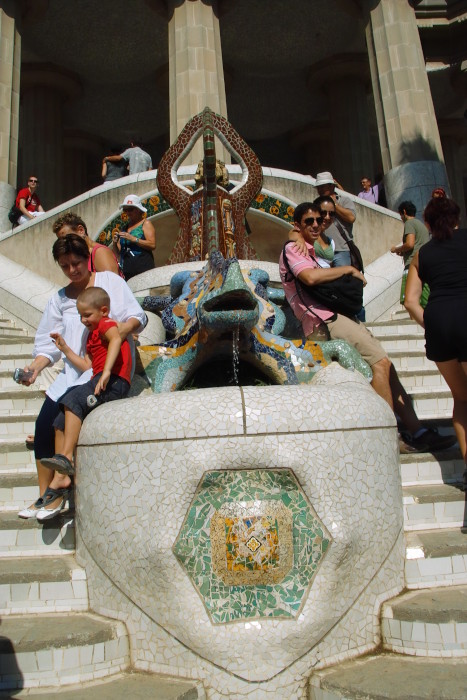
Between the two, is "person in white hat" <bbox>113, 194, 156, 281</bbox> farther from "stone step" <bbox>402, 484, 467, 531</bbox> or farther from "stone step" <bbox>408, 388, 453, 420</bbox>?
"stone step" <bbox>402, 484, 467, 531</bbox>

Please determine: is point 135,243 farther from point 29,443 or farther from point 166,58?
point 166,58

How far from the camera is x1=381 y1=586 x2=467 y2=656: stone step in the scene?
255cm

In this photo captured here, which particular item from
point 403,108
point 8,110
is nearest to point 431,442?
point 403,108

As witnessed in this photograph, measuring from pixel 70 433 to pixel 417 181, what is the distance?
477 inches

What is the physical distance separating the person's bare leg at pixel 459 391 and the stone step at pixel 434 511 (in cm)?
24

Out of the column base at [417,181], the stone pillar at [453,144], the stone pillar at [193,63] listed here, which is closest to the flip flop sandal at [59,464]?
→ the stone pillar at [193,63]

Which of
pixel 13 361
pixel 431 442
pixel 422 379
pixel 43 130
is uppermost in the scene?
pixel 43 130

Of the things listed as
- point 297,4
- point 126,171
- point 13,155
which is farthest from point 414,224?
point 297,4

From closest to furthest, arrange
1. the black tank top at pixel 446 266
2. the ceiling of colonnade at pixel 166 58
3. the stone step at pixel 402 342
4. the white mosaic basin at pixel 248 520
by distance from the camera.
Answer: the white mosaic basin at pixel 248 520, the black tank top at pixel 446 266, the stone step at pixel 402 342, the ceiling of colonnade at pixel 166 58

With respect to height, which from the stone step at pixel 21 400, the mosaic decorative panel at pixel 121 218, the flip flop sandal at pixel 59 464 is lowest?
the flip flop sandal at pixel 59 464

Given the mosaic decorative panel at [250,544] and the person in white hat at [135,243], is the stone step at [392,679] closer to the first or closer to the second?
the mosaic decorative panel at [250,544]

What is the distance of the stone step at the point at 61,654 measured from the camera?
245 centimetres

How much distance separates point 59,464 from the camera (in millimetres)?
2965

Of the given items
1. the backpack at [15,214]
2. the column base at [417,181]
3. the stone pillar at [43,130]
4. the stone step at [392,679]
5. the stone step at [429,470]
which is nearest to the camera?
the stone step at [392,679]
